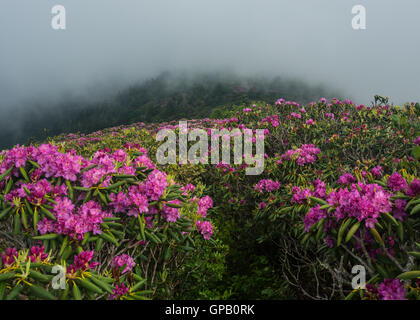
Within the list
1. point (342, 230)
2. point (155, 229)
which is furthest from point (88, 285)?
point (342, 230)

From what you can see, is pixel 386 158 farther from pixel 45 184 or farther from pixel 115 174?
pixel 45 184

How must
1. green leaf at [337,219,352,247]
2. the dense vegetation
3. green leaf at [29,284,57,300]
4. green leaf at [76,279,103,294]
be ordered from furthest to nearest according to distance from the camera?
1. green leaf at [337,219,352,247]
2. the dense vegetation
3. green leaf at [76,279,103,294]
4. green leaf at [29,284,57,300]

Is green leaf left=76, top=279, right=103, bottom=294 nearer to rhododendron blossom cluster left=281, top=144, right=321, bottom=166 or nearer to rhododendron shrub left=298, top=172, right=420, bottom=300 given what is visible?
rhododendron shrub left=298, top=172, right=420, bottom=300

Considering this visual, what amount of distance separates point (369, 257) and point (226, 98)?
1052 inches

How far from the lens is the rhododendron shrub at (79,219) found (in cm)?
156

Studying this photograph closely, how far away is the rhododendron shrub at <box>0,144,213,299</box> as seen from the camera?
1.56 m

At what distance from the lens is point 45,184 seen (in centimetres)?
195

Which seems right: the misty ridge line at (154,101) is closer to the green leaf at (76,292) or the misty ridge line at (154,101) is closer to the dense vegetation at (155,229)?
the dense vegetation at (155,229)

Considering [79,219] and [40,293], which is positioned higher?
[79,219]

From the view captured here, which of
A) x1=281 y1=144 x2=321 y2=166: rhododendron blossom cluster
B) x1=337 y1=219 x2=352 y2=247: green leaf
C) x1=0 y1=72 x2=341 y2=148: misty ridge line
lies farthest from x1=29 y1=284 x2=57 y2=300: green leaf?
x1=0 y1=72 x2=341 y2=148: misty ridge line

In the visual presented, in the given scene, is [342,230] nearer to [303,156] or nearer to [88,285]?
[88,285]

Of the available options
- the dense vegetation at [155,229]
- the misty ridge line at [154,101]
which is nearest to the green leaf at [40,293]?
the dense vegetation at [155,229]

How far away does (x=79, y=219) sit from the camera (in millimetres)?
1859
